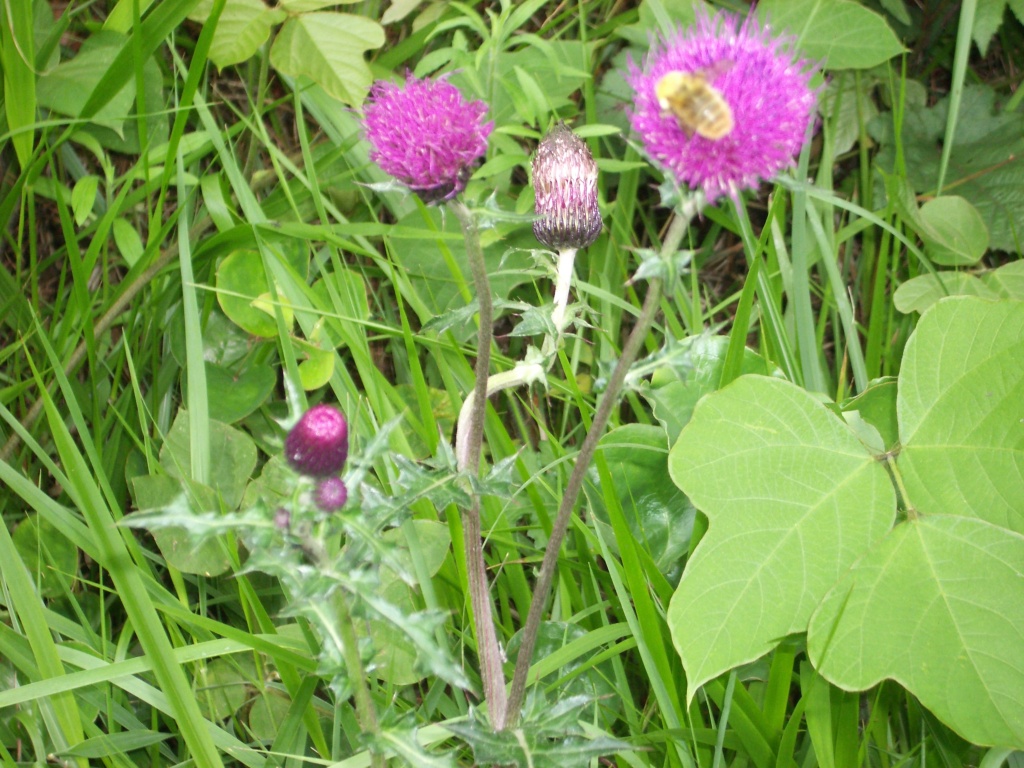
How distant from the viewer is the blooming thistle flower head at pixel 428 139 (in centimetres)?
168

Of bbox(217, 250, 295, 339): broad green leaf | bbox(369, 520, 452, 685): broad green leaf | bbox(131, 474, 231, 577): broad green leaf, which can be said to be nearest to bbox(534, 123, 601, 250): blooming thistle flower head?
bbox(369, 520, 452, 685): broad green leaf

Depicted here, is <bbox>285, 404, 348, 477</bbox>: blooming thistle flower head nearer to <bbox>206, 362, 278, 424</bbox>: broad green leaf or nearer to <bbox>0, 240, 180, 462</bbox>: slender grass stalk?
<bbox>206, 362, 278, 424</bbox>: broad green leaf

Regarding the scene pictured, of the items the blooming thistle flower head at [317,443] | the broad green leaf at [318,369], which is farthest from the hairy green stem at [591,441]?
the broad green leaf at [318,369]

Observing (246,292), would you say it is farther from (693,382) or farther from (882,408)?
(882,408)

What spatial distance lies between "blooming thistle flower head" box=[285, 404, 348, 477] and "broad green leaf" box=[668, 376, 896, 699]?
91 centimetres

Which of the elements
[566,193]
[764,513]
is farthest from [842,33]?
[764,513]

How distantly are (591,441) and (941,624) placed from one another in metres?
1.01

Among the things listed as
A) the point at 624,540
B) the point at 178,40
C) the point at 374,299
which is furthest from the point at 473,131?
the point at 178,40

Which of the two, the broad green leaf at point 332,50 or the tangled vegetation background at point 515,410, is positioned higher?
the broad green leaf at point 332,50

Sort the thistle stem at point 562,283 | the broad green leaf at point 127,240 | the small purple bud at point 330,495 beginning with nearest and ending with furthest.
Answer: the small purple bud at point 330,495
the thistle stem at point 562,283
the broad green leaf at point 127,240

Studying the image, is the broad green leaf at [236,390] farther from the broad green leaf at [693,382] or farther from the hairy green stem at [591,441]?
the hairy green stem at [591,441]

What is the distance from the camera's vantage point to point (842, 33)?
3145 millimetres

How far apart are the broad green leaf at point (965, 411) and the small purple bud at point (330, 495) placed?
1.40m

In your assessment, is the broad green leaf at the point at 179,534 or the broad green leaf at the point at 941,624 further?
the broad green leaf at the point at 179,534
